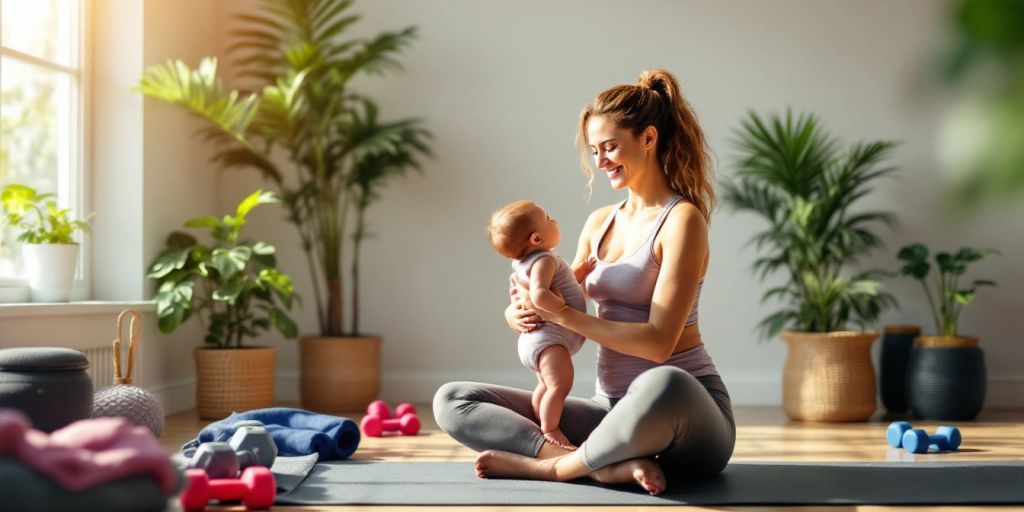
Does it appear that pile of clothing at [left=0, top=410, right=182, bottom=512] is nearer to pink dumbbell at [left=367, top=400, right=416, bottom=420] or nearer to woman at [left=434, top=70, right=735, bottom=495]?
woman at [left=434, top=70, right=735, bottom=495]

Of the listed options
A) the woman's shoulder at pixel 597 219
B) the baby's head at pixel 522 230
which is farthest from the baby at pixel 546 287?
the woman's shoulder at pixel 597 219

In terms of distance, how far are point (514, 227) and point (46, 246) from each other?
7.18ft

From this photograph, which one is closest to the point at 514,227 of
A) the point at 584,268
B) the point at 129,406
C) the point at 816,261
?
the point at 584,268

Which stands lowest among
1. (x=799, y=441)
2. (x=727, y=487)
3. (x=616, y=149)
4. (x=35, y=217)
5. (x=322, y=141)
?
(x=799, y=441)

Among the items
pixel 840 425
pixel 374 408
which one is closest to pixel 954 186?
pixel 374 408

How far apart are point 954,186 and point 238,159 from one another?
4.75 m

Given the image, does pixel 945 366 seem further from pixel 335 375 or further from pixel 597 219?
pixel 335 375

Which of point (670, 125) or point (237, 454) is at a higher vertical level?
point (670, 125)

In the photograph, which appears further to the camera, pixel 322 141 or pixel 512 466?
pixel 322 141

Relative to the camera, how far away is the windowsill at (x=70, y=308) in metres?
3.42

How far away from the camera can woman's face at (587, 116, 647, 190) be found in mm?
2490

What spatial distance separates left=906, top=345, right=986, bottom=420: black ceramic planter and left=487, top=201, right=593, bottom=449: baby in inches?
92.5

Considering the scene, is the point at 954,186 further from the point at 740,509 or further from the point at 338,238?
the point at 338,238

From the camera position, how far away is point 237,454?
2.46 meters
